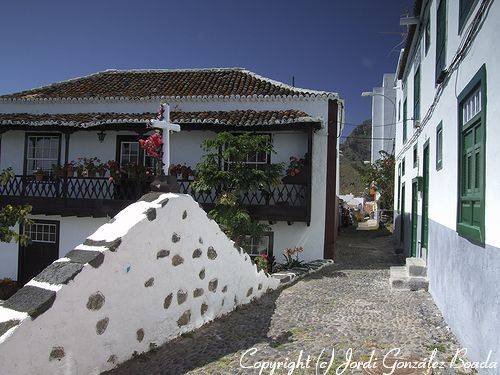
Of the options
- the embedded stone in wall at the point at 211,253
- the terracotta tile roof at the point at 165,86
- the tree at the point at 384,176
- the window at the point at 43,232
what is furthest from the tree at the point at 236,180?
the tree at the point at 384,176

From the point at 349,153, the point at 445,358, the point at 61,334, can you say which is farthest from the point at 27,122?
the point at 349,153

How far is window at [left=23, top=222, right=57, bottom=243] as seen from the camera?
1277 cm

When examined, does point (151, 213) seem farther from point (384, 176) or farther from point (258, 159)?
point (384, 176)

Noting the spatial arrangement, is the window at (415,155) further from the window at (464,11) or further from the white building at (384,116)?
the white building at (384,116)

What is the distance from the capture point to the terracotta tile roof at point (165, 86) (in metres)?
12.4

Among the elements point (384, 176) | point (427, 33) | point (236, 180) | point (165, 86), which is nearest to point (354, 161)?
point (384, 176)

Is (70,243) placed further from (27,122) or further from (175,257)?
(175,257)

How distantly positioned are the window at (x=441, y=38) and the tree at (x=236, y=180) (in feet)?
13.5

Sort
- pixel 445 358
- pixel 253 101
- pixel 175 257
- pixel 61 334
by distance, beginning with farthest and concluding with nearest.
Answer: pixel 253 101
pixel 175 257
pixel 445 358
pixel 61 334

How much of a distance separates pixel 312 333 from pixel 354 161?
63.4 m

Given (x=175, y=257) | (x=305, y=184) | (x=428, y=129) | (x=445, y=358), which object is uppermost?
(x=428, y=129)

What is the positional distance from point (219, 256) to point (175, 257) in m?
1.04

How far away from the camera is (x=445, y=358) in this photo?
4.58 meters

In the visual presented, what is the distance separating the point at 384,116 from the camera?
25.5 meters
